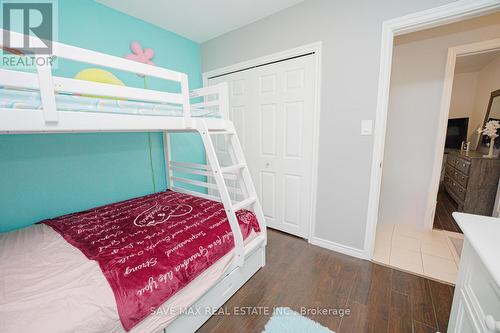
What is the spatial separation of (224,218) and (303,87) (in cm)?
153

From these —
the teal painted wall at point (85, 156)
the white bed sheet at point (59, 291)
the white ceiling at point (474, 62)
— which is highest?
the white ceiling at point (474, 62)

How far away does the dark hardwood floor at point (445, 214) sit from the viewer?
8.26 ft

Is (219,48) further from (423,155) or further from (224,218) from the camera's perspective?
(423,155)

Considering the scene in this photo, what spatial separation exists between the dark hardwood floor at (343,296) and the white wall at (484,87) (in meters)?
3.28

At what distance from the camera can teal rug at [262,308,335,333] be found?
4.09 feet

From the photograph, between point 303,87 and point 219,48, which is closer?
point 303,87

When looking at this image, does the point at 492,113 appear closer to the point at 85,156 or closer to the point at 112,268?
the point at 112,268

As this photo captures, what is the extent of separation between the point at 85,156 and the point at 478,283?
9.08 feet

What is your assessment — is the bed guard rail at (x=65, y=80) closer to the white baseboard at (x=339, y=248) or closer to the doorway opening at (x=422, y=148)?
the white baseboard at (x=339, y=248)

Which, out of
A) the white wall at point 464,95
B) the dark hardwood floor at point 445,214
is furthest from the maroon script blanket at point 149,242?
the white wall at point 464,95

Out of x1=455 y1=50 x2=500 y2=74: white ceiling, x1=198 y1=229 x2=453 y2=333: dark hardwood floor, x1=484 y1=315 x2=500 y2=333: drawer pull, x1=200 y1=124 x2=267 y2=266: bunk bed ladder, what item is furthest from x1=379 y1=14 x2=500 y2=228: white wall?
x1=484 y1=315 x2=500 y2=333: drawer pull

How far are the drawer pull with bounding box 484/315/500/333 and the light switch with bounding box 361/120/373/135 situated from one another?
144 cm

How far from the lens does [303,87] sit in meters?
2.12

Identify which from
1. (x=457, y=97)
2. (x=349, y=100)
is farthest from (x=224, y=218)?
(x=457, y=97)
